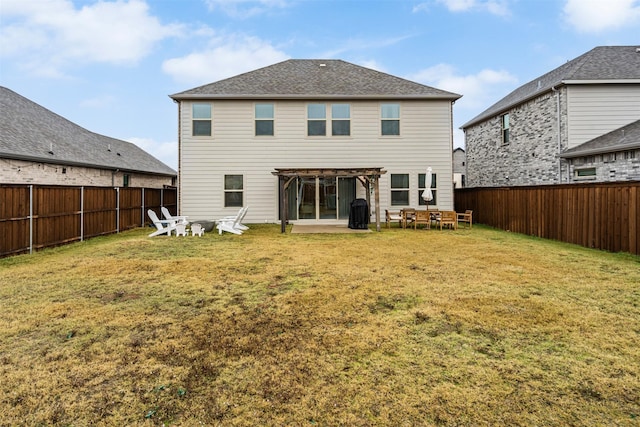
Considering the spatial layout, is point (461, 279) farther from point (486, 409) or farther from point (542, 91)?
point (542, 91)

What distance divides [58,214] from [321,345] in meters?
9.45

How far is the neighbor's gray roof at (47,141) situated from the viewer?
1246cm

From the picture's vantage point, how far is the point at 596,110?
488 inches

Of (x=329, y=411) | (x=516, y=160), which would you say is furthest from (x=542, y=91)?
(x=329, y=411)

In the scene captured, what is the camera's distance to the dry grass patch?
7.20 feet

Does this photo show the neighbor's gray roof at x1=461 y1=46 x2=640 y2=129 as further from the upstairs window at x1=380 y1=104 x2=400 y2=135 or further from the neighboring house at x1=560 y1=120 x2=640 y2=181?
the upstairs window at x1=380 y1=104 x2=400 y2=135

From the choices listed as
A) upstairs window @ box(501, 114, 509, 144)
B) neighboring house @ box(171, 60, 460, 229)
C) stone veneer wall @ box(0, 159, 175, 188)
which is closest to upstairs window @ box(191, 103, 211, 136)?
neighboring house @ box(171, 60, 460, 229)

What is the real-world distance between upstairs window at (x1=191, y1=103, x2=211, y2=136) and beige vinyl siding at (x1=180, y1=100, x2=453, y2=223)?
0.77 feet

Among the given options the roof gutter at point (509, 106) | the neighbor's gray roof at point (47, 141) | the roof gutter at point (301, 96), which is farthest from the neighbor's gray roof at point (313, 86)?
the neighbor's gray roof at point (47, 141)

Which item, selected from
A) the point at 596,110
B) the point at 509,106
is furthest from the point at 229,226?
the point at 596,110

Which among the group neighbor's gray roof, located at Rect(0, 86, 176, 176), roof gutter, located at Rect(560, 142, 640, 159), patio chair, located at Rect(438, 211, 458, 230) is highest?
neighbor's gray roof, located at Rect(0, 86, 176, 176)

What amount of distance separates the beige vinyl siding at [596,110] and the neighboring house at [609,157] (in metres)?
0.30

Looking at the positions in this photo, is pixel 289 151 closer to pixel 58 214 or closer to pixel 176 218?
pixel 176 218

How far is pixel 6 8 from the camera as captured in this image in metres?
12.4
